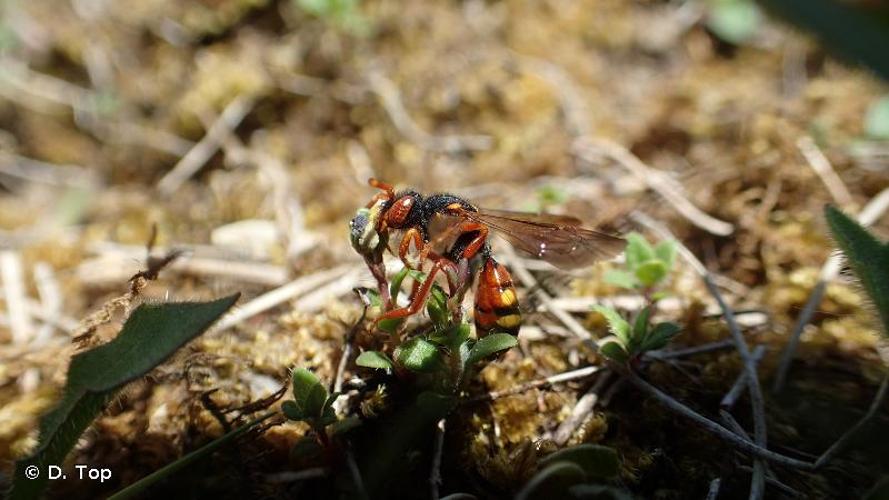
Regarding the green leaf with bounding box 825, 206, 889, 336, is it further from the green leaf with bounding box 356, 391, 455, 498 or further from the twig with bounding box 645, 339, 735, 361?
the green leaf with bounding box 356, 391, 455, 498

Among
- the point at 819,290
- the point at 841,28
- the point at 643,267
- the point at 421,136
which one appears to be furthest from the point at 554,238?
the point at 421,136

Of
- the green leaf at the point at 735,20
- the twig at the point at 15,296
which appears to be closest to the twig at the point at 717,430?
the twig at the point at 15,296

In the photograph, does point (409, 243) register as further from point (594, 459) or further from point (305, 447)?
point (594, 459)

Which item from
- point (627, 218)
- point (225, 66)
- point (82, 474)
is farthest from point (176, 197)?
point (627, 218)

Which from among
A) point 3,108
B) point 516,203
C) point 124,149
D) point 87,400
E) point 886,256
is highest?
point 3,108

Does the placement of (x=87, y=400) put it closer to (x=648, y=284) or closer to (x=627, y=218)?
(x=648, y=284)

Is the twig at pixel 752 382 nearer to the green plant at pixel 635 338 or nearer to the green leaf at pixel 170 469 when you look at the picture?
the green plant at pixel 635 338
